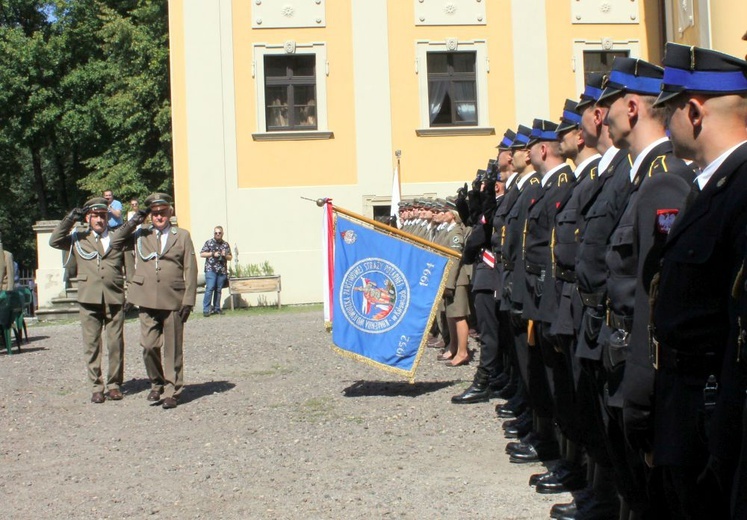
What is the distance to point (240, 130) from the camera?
26234 millimetres

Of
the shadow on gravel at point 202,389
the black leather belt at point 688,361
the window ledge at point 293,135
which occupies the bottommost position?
the shadow on gravel at point 202,389

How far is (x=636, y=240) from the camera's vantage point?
4008 mm

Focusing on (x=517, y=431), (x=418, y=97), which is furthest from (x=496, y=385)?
(x=418, y=97)

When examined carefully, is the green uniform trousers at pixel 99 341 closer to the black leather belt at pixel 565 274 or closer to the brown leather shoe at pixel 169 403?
the brown leather shoe at pixel 169 403

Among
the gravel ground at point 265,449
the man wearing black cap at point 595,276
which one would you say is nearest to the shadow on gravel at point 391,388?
the gravel ground at point 265,449

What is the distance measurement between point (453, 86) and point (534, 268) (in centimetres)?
2106

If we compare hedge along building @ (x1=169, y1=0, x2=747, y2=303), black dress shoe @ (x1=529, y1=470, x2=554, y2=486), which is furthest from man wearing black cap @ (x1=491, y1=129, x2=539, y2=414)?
hedge along building @ (x1=169, y1=0, x2=747, y2=303)

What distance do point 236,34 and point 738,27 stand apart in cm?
1268

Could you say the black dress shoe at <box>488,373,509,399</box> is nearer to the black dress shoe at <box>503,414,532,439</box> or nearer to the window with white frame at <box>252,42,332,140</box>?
the black dress shoe at <box>503,414,532,439</box>

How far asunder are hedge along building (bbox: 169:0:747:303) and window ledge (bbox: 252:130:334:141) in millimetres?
28

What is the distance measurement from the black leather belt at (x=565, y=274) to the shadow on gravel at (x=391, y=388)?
5.06m

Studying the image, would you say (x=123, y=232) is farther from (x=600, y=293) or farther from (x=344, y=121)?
(x=344, y=121)

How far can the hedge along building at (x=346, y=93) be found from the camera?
26.1 metres

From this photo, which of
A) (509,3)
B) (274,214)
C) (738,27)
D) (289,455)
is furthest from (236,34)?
(289,455)
